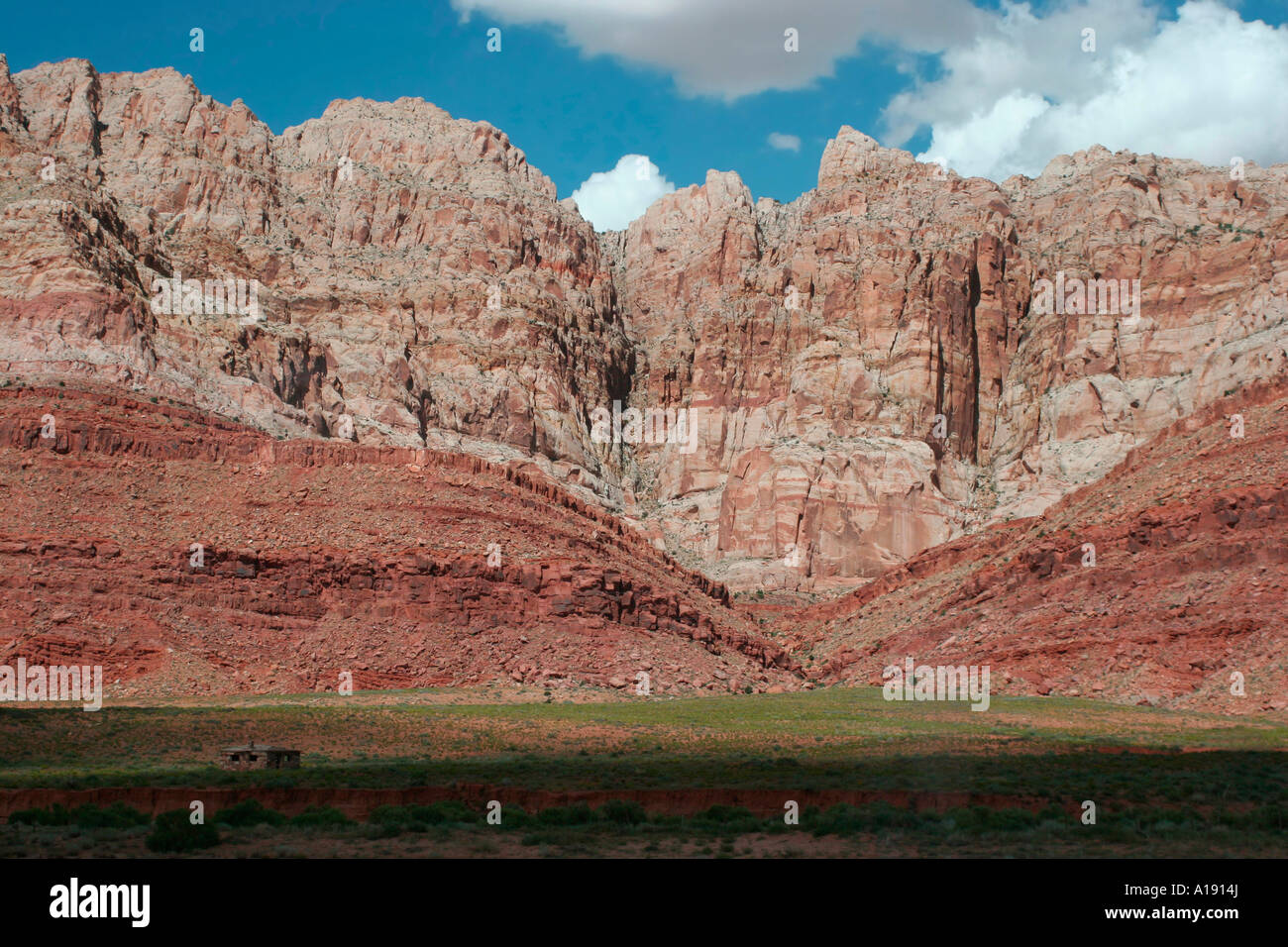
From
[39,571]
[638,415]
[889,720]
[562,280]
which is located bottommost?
[889,720]

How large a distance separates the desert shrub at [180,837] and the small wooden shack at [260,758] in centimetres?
901

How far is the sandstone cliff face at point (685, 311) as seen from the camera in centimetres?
10219

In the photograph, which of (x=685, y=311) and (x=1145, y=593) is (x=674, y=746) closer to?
(x=1145, y=593)

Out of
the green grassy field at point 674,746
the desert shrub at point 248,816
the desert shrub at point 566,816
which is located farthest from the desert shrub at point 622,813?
the desert shrub at point 248,816

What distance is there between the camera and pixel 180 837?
62.9 ft

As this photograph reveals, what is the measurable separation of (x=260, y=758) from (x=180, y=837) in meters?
10.7

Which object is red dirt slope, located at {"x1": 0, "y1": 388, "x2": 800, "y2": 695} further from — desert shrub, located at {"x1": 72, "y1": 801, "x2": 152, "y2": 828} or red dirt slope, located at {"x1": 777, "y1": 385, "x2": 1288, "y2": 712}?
desert shrub, located at {"x1": 72, "y1": 801, "x2": 152, "y2": 828}

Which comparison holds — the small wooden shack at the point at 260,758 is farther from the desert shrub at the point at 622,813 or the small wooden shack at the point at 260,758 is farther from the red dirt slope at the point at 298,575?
the red dirt slope at the point at 298,575
